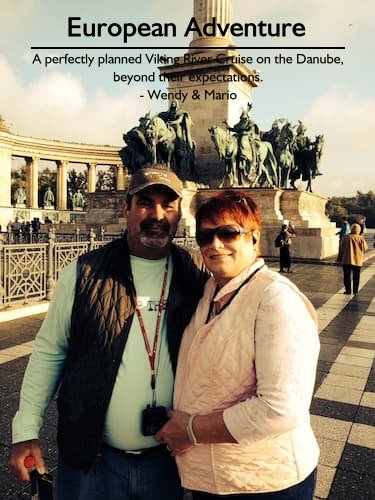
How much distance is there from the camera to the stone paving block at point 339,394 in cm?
465

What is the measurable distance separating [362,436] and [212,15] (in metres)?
27.3

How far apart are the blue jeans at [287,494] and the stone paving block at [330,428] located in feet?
7.40

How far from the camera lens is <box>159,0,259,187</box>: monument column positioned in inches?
1033

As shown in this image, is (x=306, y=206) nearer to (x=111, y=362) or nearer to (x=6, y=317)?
(x=6, y=317)

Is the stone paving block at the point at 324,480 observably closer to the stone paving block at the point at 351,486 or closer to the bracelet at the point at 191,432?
the stone paving block at the point at 351,486

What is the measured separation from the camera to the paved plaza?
5.14 feet

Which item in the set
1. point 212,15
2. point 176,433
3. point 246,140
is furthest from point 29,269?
point 212,15

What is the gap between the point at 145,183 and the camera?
198 centimetres

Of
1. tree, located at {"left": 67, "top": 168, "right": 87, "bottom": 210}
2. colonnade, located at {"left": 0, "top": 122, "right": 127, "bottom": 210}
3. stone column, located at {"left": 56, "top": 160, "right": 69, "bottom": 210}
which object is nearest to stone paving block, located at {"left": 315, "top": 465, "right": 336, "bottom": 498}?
colonnade, located at {"left": 0, "top": 122, "right": 127, "bottom": 210}

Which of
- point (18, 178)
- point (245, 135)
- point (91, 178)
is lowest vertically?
point (245, 135)

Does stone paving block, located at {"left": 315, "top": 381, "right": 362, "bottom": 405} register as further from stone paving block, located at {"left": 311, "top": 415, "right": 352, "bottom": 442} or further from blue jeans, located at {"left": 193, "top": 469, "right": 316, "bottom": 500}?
blue jeans, located at {"left": 193, "top": 469, "right": 316, "bottom": 500}

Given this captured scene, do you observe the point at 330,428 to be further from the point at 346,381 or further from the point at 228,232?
the point at 228,232

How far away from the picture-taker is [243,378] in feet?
5.16

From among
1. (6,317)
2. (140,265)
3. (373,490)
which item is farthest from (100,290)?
(6,317)
